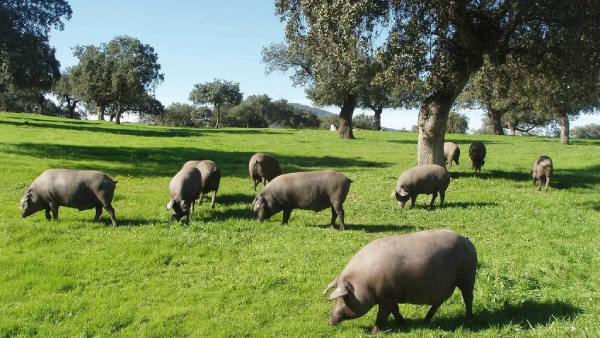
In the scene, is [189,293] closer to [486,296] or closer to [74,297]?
[74,297]

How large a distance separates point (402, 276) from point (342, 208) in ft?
21.7

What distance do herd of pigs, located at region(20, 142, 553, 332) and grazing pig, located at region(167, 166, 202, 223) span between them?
1.1 inches

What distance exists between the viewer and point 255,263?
36.9ft

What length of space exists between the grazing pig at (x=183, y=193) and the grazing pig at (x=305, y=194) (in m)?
1.81

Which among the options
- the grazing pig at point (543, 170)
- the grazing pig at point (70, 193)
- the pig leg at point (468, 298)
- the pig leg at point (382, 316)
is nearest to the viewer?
the pig leg at point (382, 316)

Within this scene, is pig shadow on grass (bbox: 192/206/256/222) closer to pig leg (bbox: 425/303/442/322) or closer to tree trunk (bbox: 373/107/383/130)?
pig leg (bbox: 425/303/442/322)

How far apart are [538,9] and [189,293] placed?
1718 centimetres

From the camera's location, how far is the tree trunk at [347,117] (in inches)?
1980

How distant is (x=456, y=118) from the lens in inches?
3986

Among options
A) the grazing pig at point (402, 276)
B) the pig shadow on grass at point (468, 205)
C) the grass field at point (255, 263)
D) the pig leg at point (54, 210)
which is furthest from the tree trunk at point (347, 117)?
the grazing pig at point (402, 276)

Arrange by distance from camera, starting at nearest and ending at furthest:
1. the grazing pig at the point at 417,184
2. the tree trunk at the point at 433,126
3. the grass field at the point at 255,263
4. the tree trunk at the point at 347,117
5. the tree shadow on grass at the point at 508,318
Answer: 1. the tree shadow on grass at the point at 508,318
2. the grass field at the point at 255,263
3. the grazing pig at the point at 417,184
4. the tree trunk at the point at 433,126
5. the tree trunk at the point at 347,117

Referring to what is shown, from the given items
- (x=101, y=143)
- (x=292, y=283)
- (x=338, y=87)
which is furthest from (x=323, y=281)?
(x=338, y=87)

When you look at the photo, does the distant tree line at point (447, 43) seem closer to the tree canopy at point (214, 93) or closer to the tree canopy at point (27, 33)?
the tree canopy at point (27, 33)

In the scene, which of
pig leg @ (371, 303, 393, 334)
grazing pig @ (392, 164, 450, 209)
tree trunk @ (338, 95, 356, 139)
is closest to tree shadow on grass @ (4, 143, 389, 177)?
grazing pig @ (392, 164, 450, 209)
